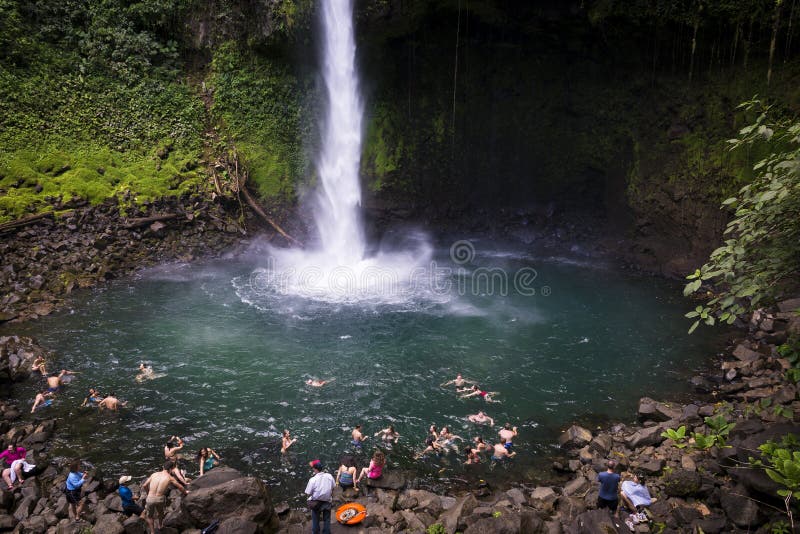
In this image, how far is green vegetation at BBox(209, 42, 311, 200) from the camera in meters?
30.3

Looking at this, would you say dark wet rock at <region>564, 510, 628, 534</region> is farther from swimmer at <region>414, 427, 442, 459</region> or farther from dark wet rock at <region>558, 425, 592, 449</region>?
swimmer at <region>414, 427, 442, 459</region>

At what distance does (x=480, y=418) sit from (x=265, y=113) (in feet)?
82.6

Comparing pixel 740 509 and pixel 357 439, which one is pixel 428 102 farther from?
pixel 740 509

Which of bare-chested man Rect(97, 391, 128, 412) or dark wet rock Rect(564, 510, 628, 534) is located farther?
bare-chested man Rect(97, 391, 128, 412)

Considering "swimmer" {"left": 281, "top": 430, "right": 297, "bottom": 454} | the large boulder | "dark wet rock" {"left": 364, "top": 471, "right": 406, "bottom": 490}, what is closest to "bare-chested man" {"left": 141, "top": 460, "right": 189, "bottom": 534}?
the large boulder

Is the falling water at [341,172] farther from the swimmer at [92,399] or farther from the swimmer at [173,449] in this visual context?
the swimmer at [173,449]

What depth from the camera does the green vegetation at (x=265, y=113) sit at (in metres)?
30.3

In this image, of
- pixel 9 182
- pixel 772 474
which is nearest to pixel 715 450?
pixel 772 474

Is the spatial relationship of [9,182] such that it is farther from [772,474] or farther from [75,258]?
[772,474]

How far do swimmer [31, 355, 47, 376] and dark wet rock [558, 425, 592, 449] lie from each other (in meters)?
15.9

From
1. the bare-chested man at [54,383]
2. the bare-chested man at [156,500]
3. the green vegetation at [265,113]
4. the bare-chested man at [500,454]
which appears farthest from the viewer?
the green vegetation at [265,113]

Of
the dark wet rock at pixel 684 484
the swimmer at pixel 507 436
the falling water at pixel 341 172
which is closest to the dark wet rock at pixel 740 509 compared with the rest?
the dark wet rock at pixel 684 484

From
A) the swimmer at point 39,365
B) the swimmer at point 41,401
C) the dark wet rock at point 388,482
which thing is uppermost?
the swimmer at point 39,365

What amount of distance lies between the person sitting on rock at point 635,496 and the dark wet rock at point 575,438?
2.76 metres
